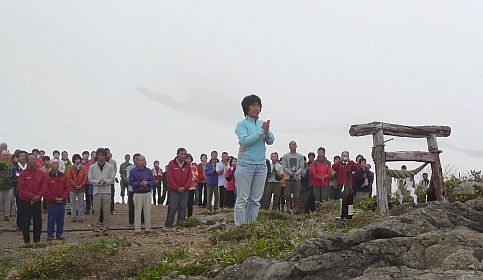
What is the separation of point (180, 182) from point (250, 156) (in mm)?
5071

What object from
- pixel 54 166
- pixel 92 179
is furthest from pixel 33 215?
pixel 92 179

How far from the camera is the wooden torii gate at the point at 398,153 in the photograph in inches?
359

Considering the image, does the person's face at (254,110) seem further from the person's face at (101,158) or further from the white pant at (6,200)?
the white pant at (6,200)

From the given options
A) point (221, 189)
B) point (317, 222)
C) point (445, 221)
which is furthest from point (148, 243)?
point (221, 189)

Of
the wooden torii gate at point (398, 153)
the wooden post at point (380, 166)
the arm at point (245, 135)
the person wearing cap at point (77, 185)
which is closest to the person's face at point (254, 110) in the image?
the arm at point (245, 135)

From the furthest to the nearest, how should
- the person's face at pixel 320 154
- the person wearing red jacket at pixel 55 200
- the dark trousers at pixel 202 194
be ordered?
the dark trousers at pixel 202 194 → the person's face at pixel 320 154 → the person wearing red jacket at pixel 55 200

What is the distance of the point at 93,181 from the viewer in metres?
12.9

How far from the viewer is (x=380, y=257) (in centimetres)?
499

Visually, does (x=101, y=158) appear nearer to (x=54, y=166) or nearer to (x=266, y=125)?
(x=54, y=166)

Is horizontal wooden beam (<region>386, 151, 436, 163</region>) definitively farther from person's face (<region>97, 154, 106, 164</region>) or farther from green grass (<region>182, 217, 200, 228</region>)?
person's face (<region>97, 154, 106, 164</region>)

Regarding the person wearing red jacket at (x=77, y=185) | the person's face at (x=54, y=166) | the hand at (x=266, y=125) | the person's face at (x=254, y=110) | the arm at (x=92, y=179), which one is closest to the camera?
A: the hand at (x=266, y=125)

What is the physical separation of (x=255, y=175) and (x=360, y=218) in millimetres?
1788

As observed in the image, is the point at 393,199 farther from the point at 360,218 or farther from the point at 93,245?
the point at 93,245

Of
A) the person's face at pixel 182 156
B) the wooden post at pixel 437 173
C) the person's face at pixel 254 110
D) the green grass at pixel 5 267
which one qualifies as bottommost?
the green grass at pixel 5 267
